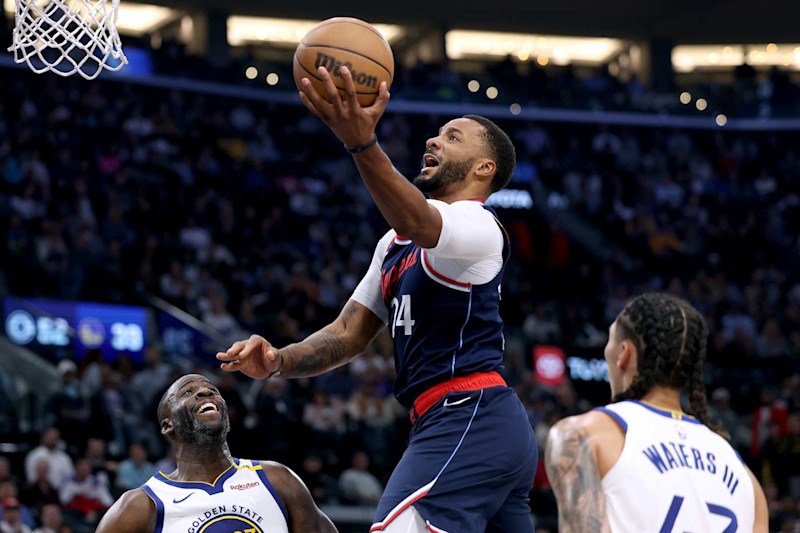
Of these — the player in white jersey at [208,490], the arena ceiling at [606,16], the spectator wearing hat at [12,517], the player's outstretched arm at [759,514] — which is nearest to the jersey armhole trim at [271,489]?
the player in white jersey at [208,490]

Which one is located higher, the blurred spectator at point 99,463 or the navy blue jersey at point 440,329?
the navy blue jersey at point 440,329

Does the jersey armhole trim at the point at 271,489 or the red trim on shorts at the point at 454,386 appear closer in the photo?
the red trim on shorts at the point at 454,386

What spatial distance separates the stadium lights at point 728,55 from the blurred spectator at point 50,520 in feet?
74.9

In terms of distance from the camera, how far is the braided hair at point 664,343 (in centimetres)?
312

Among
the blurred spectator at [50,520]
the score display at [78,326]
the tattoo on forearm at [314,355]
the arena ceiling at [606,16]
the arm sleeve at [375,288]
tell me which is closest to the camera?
the tattoo on forearm at [314,355]

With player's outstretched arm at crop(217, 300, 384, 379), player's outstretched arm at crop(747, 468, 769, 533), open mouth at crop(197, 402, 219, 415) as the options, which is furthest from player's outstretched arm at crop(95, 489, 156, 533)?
player's outstretched arm at crop(747, 468, 769, 533)

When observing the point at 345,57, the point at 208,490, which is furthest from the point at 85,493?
the point at 345,57

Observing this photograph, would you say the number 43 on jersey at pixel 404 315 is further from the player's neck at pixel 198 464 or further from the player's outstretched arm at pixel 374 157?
the player's neck at pixel 198 464

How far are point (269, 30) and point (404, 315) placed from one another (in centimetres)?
2310

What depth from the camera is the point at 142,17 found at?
2589 centimetres

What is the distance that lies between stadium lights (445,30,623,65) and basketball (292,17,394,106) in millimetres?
23727

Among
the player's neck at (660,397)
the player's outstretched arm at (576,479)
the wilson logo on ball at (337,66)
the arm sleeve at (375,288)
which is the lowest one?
the player's outstretched arm at (576,479)

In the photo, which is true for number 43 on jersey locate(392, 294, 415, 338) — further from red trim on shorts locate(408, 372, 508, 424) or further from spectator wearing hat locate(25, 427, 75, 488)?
spectator wearing hat locate(25, 427, 75, 488)

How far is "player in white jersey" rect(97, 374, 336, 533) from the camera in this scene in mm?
4914
